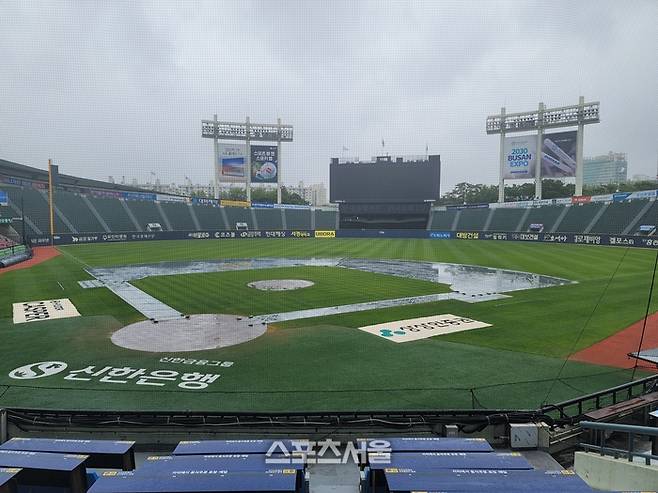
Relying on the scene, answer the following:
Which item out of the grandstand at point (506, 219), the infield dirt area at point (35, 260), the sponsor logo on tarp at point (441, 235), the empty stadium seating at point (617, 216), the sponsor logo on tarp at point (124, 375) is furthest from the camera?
the sponsor logo on tarp at point (441, 235)

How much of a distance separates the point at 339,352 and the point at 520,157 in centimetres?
6794

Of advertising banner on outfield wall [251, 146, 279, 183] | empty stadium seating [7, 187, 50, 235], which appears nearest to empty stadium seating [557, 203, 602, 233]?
advertising banner on outfield wall [251, 146, 279, 183]

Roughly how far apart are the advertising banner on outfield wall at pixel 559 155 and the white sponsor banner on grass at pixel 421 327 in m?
60.2

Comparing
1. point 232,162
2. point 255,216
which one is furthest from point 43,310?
point 255,216

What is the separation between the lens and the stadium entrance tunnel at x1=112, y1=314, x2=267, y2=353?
1565 cm

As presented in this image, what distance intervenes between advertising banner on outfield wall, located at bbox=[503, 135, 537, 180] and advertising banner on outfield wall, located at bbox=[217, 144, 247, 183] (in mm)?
47039

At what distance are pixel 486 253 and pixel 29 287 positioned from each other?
4205cm

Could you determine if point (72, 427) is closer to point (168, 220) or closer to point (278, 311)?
point (278, 311)

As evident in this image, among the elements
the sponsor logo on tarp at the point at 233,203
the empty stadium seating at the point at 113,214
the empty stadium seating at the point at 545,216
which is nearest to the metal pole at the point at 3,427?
the empty stadium seating at the point at 113,214

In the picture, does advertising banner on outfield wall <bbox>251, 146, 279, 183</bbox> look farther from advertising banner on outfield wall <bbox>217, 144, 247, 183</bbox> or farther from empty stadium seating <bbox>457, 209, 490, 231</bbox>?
empty stadium seating <bbox>457, 209, 490, 231</bbox>

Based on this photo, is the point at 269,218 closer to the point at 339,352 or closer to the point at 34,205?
the point at 34,205

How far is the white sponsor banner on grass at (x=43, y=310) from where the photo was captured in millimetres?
19797

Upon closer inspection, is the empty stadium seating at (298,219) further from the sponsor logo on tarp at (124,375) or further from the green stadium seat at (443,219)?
the sponsor logo on tarp at (124,375)

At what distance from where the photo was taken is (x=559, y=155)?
68.7 metres
